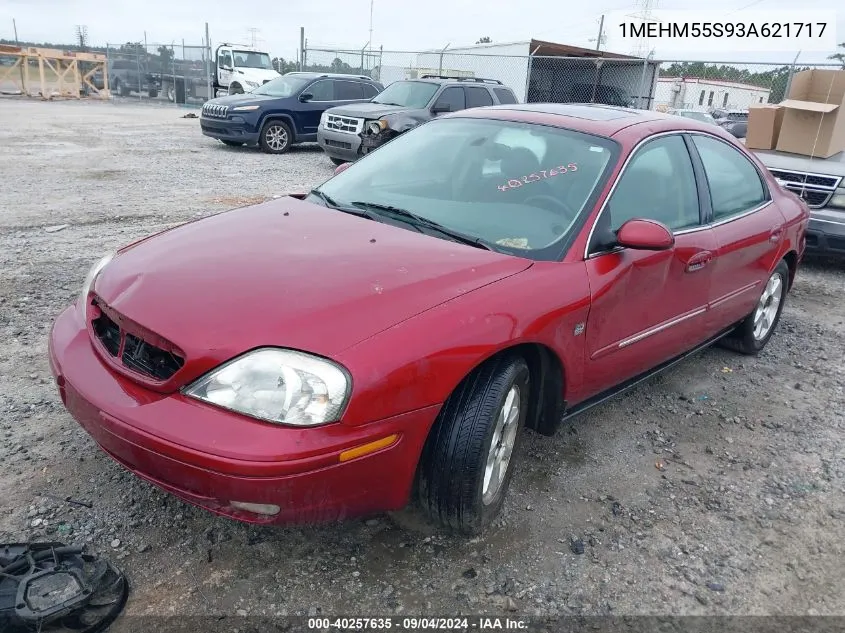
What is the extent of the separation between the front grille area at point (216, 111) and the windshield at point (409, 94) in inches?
119

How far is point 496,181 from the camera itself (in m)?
3.18

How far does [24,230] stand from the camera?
6.49 meters

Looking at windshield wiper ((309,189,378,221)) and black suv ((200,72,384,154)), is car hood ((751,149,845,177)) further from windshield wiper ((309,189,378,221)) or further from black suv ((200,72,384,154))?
black suv ((200,72,384,154))

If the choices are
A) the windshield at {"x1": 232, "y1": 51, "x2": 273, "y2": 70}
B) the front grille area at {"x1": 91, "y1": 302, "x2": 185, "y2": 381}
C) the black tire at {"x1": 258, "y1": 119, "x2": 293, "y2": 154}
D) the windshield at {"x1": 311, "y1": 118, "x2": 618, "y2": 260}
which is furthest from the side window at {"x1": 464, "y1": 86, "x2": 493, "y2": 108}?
the windshield at {"x1": 232, "y1": 51, "x2": 273, "y2": 70}

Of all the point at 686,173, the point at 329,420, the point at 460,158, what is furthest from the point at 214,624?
the point at 686,173

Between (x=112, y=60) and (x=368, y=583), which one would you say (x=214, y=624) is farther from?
(x=112, y=60)

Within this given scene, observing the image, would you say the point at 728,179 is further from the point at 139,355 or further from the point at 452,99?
the point at 452,99

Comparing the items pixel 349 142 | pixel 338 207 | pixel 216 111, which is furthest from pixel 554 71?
pixel 338 207

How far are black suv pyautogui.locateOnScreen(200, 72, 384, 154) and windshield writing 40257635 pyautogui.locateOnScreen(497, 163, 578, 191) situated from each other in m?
10.9

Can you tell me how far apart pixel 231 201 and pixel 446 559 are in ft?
22.4

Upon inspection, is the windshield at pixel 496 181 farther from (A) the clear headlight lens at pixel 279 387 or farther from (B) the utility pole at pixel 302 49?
(B) the utility pole at pixel 302 49

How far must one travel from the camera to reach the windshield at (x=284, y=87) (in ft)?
44.4

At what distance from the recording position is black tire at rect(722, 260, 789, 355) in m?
4.46

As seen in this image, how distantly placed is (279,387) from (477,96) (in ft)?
36.0
